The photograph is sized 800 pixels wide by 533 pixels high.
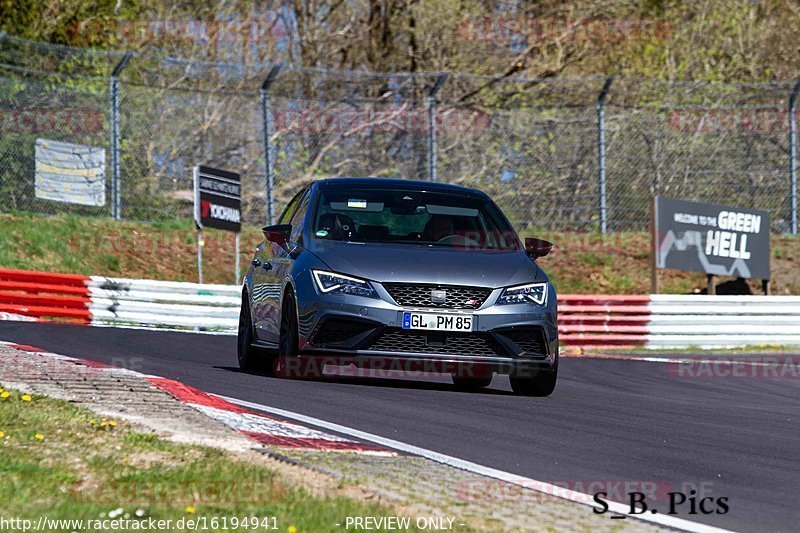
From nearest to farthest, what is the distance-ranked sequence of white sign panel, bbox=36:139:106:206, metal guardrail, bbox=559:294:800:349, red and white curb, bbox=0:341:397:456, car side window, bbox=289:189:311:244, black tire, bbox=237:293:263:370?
red and white curb, bbox=0:341:397:456, car side window, bbox=289:189:311:244, black tire, bbox=237:293:263:370, metal guardrail, bbox=559:294:800:349, white sign panel, bbox=36:139:106:206

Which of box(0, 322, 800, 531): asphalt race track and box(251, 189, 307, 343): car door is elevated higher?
box(251, 189, 307, 343): car door

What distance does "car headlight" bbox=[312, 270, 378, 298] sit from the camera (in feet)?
30.9

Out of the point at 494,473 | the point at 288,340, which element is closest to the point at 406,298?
the point at 288,340

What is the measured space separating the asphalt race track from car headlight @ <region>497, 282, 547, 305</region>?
707 millimetres

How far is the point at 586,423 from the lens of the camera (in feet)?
27.8

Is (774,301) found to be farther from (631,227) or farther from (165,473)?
(165,473)

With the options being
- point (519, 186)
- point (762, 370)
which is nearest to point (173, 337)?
point (762, 370)

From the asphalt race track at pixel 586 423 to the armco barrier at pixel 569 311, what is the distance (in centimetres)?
489

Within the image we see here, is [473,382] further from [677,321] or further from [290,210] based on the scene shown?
[677,321]

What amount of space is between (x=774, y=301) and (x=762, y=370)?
17.4 ft

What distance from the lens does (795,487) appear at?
6.56 meters

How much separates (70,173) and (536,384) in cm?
1464

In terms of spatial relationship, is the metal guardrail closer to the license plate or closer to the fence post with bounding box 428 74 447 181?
the fence post with bounding box 428 74 447 181

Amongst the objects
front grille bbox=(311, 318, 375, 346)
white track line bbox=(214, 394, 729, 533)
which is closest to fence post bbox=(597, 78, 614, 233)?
front grille bbox=(311, 318, 375, 346)
